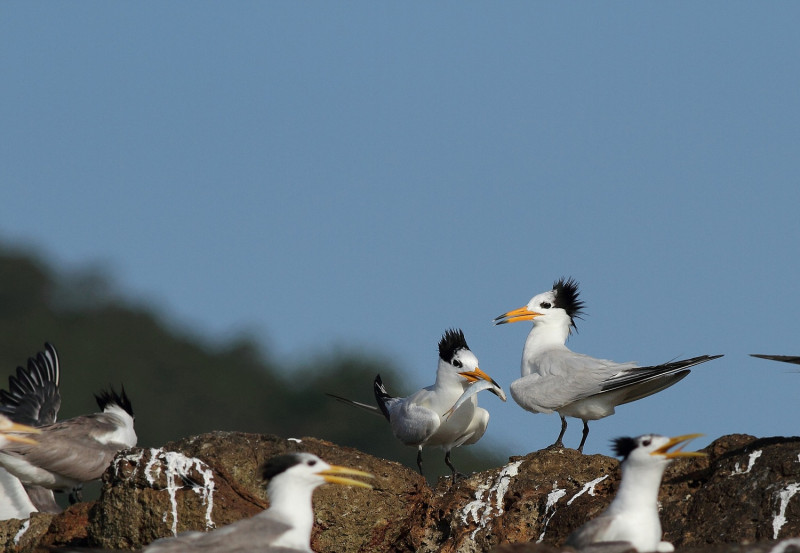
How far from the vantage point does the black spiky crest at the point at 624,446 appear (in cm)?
802

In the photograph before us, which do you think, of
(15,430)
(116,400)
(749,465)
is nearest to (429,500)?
(749,465)

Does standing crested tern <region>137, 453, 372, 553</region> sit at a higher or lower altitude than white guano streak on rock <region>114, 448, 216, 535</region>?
lower

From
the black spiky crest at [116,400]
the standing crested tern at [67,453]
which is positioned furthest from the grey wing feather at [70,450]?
the black spiky crest at [116,400]

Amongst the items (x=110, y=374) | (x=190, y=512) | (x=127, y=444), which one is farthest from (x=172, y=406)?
(x=190, y=512)

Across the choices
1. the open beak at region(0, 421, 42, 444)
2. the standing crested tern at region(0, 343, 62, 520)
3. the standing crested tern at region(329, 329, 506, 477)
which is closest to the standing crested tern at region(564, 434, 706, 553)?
the standing crested tern at region(329, 329, 506, 477)

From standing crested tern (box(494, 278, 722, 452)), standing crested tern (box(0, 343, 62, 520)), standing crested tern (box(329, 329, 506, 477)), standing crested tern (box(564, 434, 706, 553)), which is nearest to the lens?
standing crested tern (box(564, 434, 706, 553))

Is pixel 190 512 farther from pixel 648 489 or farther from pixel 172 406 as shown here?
pixel 172 406

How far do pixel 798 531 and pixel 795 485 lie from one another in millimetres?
389

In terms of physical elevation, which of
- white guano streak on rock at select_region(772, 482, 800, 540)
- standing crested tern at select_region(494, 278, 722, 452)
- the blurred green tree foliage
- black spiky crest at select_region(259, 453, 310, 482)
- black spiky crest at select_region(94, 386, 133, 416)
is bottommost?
black spiky crest at select_region(259, 453, 310, 482)

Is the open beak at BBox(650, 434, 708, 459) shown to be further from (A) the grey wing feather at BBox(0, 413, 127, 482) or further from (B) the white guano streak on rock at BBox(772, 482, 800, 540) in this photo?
(A) the grey wing feather at BBox(0, 413, 127, 482)

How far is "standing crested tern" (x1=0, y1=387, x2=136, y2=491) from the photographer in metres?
12.4

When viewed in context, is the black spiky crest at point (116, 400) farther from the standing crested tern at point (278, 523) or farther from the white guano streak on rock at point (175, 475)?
the standing crested tern at point (278, 523)

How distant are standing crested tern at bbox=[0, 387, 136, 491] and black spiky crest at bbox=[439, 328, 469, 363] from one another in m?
3.01

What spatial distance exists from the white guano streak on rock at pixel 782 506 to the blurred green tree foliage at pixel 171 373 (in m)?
27.7
